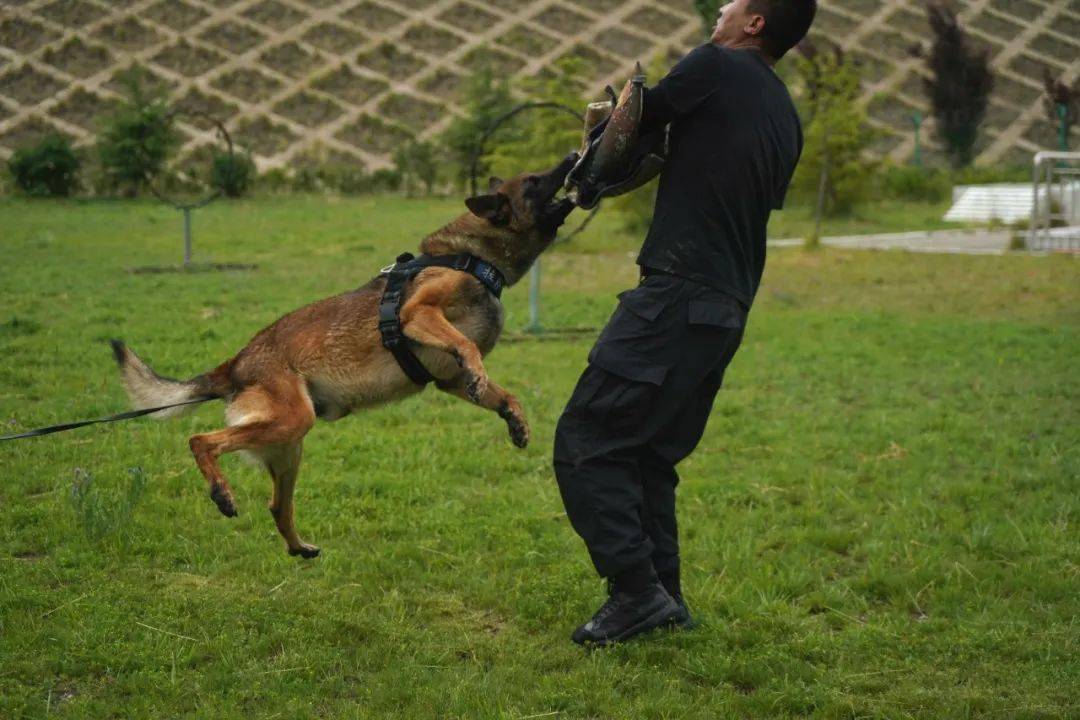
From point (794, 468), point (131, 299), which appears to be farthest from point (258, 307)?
point (794, 468)

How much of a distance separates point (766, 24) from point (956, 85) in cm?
3340

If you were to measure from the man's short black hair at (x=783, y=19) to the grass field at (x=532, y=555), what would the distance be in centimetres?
238

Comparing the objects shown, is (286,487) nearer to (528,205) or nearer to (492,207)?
(492,207)

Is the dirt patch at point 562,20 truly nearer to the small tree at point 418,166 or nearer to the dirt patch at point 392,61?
the dirt patch at point 392,61

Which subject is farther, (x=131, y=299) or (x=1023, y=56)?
(x=1023, y=56)

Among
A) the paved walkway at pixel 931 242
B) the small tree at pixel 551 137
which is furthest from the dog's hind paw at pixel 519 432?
the paved walkway at pixel 931 242

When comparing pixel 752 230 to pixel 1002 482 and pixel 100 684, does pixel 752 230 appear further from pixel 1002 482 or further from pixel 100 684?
pixel 1002 482

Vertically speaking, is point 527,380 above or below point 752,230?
below

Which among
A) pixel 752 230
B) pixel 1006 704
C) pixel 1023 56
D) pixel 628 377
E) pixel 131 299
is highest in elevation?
pixel 752 230

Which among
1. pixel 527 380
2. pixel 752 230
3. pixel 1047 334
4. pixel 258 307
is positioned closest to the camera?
pixel 752 230

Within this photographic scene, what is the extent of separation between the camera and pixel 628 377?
425 centimetres

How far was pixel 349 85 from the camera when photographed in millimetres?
35688

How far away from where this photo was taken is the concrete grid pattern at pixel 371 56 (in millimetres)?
33281

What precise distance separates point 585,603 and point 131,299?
920cm
